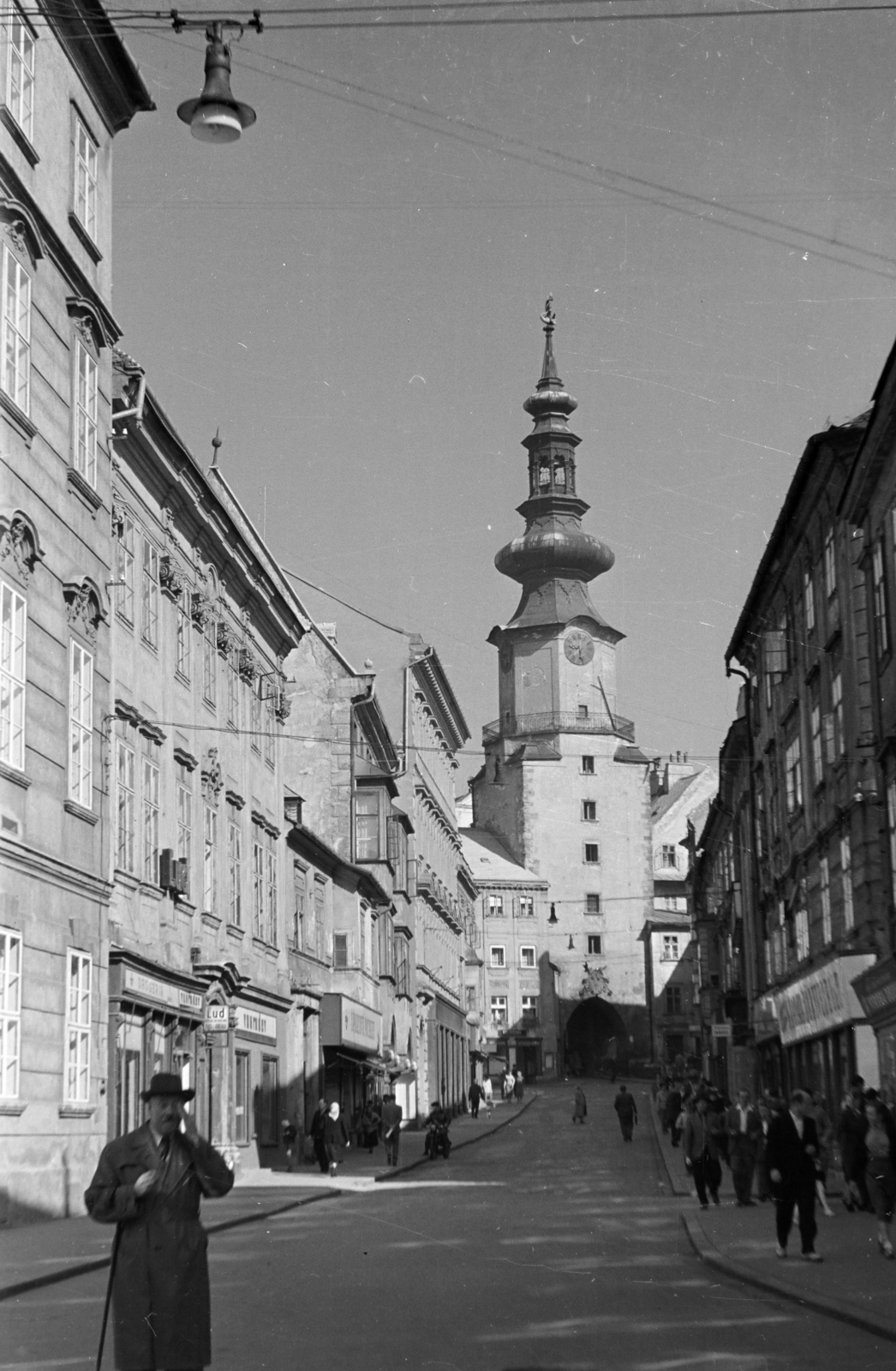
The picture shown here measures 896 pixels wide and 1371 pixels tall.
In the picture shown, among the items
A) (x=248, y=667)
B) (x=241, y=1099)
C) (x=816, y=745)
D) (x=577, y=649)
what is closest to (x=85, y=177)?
(x=248, y=667)

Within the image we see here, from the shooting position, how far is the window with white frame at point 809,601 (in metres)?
36.6

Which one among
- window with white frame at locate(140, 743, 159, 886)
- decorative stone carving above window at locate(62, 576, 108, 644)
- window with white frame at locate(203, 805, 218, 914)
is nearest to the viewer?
decorative stone carving above window at locate(62, 576, 108, 644)

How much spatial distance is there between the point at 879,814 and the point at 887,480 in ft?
17.2

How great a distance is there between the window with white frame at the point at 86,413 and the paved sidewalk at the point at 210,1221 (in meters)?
9.63

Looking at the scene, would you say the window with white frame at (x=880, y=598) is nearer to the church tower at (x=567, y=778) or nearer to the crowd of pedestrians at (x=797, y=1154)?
the crowd of pedestrians at (x=797, y=1154)

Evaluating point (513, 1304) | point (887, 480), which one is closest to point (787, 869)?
point (887, 480)

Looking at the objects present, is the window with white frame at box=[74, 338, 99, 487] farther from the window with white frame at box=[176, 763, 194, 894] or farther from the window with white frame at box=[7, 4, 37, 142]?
the window with white frame at box=[176, 763, 194, 894]

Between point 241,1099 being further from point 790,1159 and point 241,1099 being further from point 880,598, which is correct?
point 790,1159

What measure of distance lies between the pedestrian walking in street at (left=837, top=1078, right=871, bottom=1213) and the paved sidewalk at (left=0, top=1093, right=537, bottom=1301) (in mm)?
7368

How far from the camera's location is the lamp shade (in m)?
13.8

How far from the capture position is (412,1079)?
62.9 meters

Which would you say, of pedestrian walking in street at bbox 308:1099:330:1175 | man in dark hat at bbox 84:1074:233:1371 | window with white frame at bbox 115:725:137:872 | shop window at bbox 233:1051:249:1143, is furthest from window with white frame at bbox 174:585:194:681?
man in dark hat at bbox 84:1074:233:1371

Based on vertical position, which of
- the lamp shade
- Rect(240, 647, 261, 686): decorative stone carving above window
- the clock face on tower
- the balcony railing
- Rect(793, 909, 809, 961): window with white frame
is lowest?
Rect(793, 909, 809, 961): window with white frame

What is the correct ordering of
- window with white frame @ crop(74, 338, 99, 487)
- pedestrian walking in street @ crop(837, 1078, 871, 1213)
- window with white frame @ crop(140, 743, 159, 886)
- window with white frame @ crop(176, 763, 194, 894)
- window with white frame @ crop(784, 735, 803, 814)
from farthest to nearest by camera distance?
window with white frame @ crop(784, 735, 803, 814), window with white frame @ crop(176, 763, 194, 894), window with white frame @ crop(140, 743, 159, 886), window with white frame @ crop(74, 338, 99, 487), pedestrian walking in street @ crop(837, 1078, 871, 1213)
